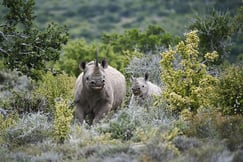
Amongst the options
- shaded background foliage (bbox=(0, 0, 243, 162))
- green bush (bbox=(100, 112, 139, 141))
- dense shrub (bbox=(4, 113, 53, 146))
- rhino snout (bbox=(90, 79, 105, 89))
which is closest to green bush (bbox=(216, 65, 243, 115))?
shaded background foliage (bbox=(0, 0, 243, 162))

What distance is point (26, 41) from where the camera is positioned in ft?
57.0

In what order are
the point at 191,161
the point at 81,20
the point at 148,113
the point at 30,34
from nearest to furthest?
the point at 191,161 → the point at 148,113 → the point at 30,34 → the point at 81,20

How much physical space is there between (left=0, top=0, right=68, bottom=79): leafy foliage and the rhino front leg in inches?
105

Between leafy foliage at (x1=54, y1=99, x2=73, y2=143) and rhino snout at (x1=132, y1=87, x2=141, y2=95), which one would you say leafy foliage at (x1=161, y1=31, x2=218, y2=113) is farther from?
rhino snout at (x1=132, y1=87, x2=141, y2=95)

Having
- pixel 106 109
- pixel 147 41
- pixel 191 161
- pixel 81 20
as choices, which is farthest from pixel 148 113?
pixel 81 20

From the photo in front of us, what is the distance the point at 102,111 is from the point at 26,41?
3.36m

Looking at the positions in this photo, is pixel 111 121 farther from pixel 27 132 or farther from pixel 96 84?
pixel 27 132

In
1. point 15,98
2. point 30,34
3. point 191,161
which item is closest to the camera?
point 191,161

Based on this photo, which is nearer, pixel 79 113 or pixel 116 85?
pixel 79 113

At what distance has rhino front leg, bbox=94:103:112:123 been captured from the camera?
15.5 m

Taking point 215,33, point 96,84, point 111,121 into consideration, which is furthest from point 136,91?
point 215,33

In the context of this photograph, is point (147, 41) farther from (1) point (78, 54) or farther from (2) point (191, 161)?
(2) point (191, 161)

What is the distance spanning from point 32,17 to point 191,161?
834 cm

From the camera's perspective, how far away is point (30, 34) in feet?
57.7
